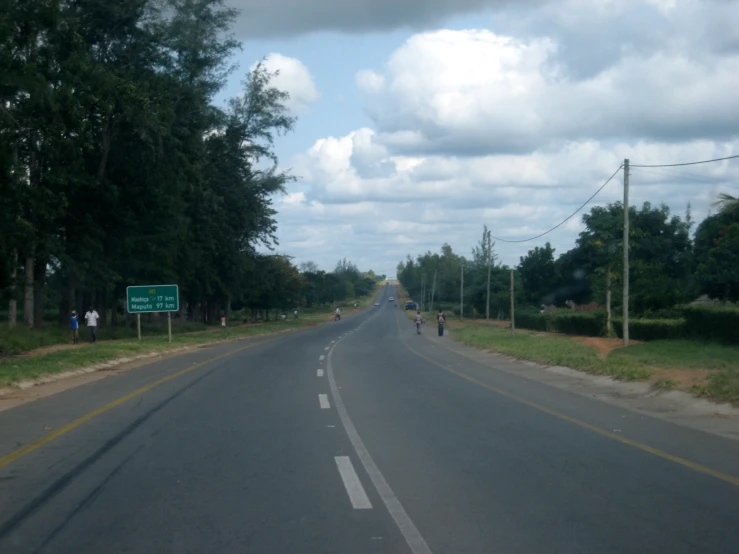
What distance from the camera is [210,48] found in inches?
1705

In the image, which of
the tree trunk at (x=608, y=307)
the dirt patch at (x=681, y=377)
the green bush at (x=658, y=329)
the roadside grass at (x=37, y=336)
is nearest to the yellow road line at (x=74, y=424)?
the roadside grass at (x=37, y=336)

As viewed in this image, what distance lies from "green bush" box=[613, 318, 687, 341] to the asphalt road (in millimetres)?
15381

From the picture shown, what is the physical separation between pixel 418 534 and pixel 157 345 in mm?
30485

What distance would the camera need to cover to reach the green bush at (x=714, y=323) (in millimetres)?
25562

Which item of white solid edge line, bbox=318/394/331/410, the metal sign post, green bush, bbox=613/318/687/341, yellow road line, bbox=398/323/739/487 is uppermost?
the metal sign post

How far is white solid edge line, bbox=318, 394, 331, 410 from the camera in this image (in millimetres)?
15091

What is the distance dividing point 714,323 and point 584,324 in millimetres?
15797

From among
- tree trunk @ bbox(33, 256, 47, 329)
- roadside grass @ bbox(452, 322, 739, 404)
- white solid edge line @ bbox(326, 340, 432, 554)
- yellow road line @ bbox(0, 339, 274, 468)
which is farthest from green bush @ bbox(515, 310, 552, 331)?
white solid edge line @ bbox(326, 340, 432, 554)

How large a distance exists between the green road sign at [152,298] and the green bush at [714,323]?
76.5 ft

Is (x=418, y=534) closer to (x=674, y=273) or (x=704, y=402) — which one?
(x=704, y=402)

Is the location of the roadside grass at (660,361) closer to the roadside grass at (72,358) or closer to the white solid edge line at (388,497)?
the white solid edge line at (388,497)

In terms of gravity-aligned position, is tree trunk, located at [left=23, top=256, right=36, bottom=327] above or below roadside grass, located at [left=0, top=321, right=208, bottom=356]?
above

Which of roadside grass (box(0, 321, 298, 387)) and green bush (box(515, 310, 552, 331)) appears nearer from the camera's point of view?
roadside grass (box(0, 321, 298, 387))

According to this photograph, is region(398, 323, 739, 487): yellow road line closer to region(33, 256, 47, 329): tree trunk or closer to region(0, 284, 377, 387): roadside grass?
region(0, 284, 377, 387): roadside grass
